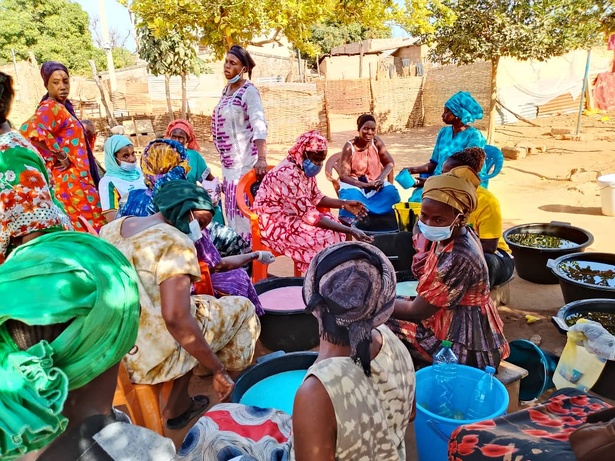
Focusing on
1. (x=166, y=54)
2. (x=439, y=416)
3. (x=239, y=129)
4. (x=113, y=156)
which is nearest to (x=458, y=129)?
(x=239, y=129)

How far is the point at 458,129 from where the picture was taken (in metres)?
5.06

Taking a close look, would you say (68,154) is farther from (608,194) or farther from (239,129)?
(608,194)

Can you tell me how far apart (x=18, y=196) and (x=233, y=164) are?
8.67ft

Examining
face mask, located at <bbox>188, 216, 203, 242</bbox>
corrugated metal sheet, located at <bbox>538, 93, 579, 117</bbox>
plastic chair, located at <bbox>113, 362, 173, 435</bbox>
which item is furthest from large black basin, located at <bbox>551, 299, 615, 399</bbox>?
corrugated metal sheet, located at <bbox>538, 93, 579, 117</bbox>

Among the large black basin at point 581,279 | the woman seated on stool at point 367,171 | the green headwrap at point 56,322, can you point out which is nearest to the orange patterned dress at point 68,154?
A: the woman seated on stool at point 367,171

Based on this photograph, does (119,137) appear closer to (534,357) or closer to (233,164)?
(233,164)

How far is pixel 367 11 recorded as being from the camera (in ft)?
26.7

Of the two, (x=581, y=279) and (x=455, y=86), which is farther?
(x=455, y=86)

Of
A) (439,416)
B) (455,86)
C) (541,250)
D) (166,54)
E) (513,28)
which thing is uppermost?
(166,54)

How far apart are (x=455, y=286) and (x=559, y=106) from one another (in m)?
18.2

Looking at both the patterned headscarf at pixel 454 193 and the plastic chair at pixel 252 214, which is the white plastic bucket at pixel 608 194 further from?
the patterned headscarf at pixel 454 193

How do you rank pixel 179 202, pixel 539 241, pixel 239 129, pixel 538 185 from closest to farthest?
pixel 179 202 < pixel 239 129 < pixel 539 241 < pixel 538 185

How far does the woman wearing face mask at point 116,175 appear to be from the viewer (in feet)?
14.2

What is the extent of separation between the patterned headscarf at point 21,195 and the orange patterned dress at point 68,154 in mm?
1622
